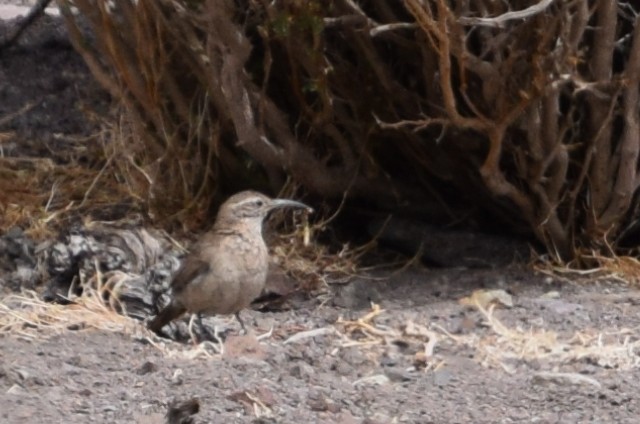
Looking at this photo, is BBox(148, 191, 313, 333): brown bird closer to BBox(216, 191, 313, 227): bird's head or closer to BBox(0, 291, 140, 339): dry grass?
BBox(216, 191, 313, 227): bird's head

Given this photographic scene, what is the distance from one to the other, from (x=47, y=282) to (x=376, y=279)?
5.04 feet

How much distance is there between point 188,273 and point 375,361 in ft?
2.97

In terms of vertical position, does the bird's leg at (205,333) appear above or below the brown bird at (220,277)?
below

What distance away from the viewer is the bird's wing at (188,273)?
6284mm

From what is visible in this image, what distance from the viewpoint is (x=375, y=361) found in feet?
19.3

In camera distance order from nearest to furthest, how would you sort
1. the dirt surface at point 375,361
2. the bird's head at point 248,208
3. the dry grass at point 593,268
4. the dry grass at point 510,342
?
the dirt surface at point 375,361 → the dry grass at point 510,342 → the bird's head at point 248,208 → the dry grass at point 593,268

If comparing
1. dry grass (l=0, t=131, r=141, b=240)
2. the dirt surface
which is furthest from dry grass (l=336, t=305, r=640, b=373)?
dry grass (l=0, t=131, r=141, b=240)

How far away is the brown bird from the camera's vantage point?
20.5ft

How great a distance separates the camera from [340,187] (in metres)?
7.74

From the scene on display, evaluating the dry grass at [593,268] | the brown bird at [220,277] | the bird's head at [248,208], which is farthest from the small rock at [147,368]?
the dry grass at [593,268]

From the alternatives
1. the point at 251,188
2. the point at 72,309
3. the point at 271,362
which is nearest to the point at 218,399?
the point at 271,362

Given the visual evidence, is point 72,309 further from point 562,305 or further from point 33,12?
point 33,12

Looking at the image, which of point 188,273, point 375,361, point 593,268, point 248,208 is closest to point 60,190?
point 248,208

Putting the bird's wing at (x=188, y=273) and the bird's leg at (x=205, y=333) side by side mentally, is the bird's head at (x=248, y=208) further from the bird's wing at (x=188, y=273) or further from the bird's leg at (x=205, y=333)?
the bird's leg at (x=205, y=333)
